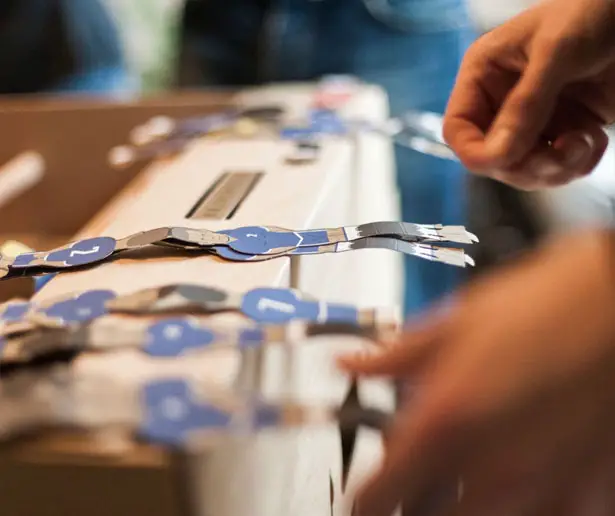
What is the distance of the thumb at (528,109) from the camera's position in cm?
37

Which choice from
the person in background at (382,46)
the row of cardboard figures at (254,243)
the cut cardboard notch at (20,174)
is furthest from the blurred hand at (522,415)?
the person in background at (382,46)

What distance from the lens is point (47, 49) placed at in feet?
3.08

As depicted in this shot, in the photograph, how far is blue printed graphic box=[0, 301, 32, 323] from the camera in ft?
Result: 0.87

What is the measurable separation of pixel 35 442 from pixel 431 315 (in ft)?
0.43

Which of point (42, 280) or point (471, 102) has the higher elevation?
point (471, 102)

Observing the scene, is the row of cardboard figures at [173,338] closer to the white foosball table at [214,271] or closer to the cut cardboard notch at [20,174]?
the white foosball table at [214,271]

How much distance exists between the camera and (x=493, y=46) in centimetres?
41

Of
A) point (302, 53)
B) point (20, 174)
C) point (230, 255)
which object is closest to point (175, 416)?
point (230, 255)

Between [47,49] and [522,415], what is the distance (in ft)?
3.07

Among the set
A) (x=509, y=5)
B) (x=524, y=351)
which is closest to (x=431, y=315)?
(x=524, y=351)

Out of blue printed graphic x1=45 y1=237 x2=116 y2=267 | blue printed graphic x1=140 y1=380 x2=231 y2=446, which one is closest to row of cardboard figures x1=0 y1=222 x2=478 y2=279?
blue printed graphic x1=45 y1=237 x2=116 y2=267

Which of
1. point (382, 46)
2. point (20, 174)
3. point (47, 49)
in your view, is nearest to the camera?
point (20, 174)

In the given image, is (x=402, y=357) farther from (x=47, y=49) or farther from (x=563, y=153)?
(x=47, y=49)

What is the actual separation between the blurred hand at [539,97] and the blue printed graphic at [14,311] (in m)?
0.25
